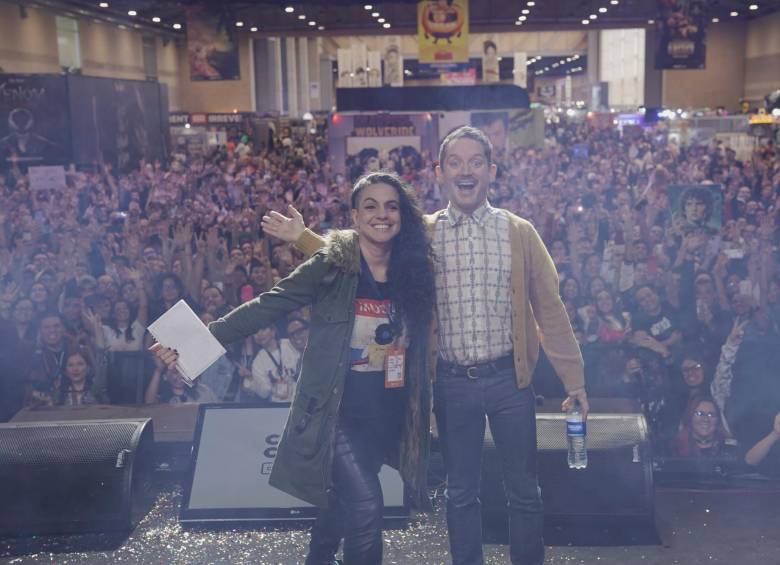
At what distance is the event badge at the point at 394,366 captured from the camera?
3.63 metres

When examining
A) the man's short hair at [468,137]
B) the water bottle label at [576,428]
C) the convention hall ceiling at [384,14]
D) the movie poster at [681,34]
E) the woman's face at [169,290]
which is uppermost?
the convention hall ceiling at [384,14]

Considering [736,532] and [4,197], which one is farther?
[4,197]

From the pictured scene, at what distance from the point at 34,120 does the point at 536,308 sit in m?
14.6

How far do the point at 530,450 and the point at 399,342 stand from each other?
677 millimetres

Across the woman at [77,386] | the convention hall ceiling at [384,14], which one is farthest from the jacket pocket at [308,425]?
the convention hall ceiling at [384,14]

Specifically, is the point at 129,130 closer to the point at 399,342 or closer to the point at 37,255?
the point at 37,255

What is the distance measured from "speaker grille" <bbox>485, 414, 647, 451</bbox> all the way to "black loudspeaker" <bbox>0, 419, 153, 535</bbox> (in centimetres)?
197

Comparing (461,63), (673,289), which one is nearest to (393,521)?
(673,289)

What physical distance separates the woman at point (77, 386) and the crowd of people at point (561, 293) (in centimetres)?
1

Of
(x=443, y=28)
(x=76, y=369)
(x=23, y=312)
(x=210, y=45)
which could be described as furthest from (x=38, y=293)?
(x=210, y=45)

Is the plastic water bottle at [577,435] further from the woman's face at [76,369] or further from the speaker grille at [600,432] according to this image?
the woman's face at [76,369]

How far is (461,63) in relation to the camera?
1000 inches

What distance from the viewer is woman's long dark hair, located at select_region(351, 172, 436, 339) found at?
3.59 metres

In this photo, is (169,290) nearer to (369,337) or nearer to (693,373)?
(693,373)
